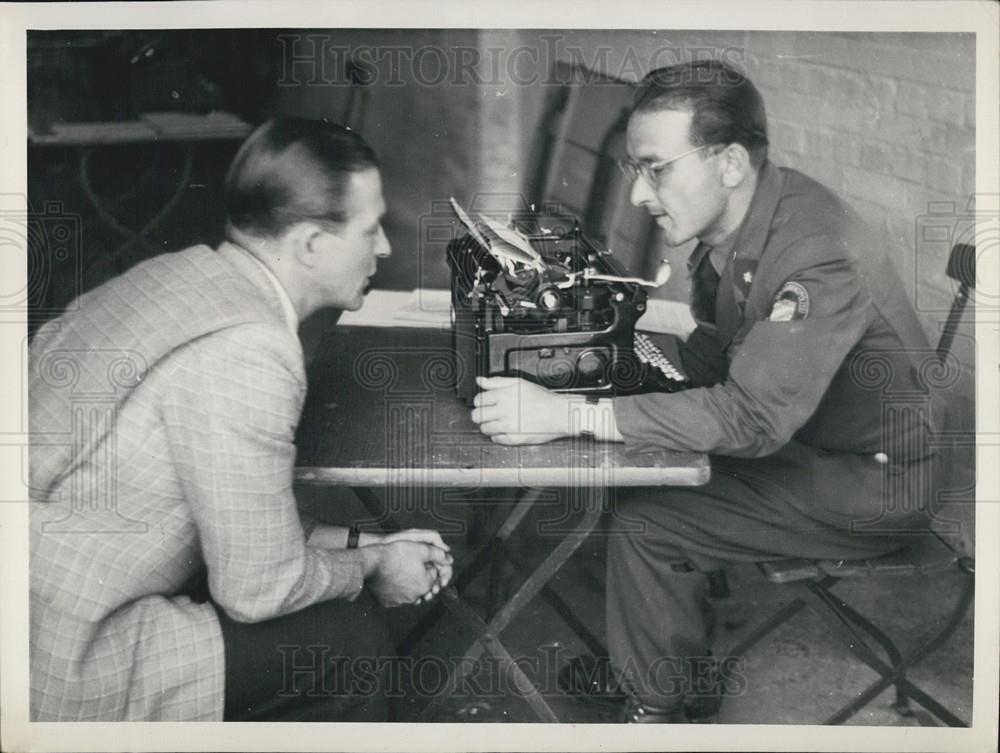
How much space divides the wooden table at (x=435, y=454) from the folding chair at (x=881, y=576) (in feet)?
1.45

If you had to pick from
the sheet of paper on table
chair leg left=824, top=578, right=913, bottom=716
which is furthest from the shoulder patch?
chair leg left=824, top=578, right=913, bottom=716

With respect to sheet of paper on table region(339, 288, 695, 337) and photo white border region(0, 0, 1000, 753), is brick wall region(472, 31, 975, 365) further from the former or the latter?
sheet of paper on table region(339, 288, 695, 337)

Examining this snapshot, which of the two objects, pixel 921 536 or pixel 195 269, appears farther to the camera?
pixel 921 536

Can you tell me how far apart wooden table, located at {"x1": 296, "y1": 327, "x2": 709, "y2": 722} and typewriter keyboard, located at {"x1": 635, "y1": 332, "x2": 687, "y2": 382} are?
0.19 metres

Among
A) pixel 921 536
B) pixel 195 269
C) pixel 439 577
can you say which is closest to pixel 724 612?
pixel 921 536

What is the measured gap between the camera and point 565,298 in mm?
2395

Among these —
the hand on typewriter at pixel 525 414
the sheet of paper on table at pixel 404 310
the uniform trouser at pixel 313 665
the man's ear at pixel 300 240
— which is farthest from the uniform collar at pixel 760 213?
the uniform trouser at pixel 313 665

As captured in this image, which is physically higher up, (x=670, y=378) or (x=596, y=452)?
(x=670, y=378)

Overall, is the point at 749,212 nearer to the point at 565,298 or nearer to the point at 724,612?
the point at 565,298

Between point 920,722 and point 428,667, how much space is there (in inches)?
45.4

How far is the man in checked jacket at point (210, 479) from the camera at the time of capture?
2320mm

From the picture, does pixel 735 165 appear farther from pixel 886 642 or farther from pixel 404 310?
pixel 886 642

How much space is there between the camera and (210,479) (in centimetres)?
230

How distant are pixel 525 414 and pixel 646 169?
63 centimetres
